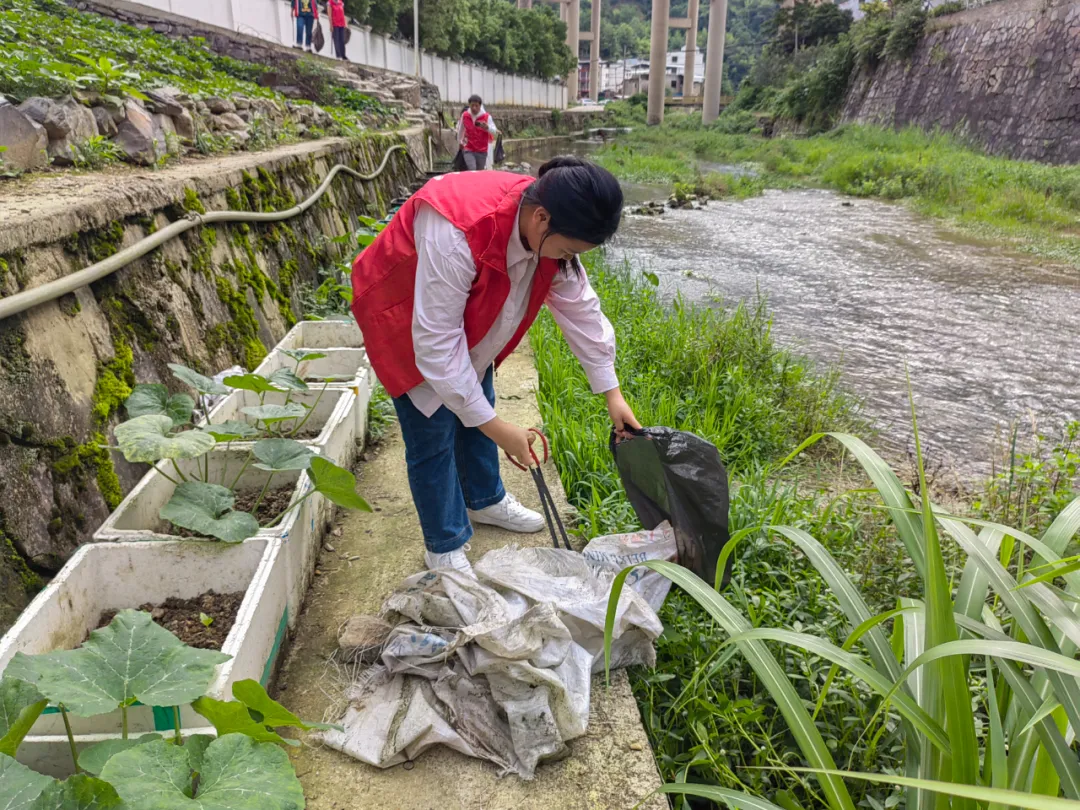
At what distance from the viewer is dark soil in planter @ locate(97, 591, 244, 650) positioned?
5.61 ft

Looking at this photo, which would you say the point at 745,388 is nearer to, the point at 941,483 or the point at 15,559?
the point at 941,483

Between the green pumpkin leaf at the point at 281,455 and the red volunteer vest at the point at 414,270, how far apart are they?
1.03 feet

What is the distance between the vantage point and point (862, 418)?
4.22 m

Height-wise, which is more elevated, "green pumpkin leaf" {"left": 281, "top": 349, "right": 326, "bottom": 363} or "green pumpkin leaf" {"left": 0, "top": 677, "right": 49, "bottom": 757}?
"green pumpkin leaf" {"left": 0, "top": 677, "right": 49, "bottom": 757}

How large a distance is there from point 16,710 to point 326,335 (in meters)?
2.56

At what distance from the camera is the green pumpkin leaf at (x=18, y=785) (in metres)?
0.97

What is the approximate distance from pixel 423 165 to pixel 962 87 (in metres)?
13.8

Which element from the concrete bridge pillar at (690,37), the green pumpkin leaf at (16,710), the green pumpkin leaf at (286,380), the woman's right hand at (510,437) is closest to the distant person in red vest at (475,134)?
the green pumpkin leaf at (286,380)

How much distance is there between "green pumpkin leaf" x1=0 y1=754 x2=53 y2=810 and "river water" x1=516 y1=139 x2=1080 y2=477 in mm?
3822

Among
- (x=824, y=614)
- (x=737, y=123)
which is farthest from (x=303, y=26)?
(x=737, y=123)

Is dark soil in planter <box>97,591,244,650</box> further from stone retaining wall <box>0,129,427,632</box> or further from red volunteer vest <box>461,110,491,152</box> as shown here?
red volunteer vest <box>461,110,491,152</box>

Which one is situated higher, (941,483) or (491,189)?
(491,189)

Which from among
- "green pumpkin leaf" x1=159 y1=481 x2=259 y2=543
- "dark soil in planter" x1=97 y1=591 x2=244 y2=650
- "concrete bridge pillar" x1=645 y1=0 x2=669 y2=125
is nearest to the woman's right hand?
"green pumpkin leaf" x1=159 y1=481 x2=259 y2=543

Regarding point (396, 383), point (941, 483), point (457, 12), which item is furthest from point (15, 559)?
point (457, 12)
